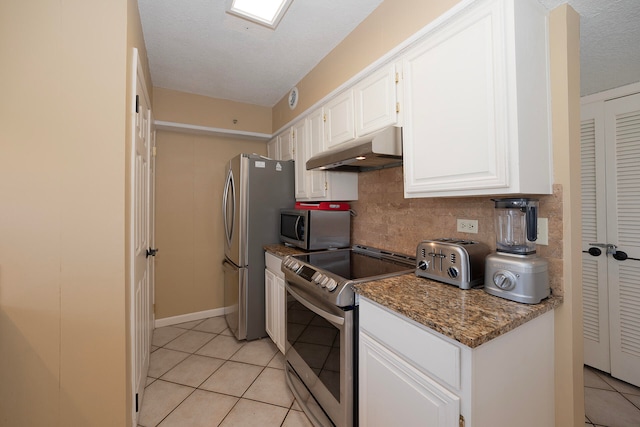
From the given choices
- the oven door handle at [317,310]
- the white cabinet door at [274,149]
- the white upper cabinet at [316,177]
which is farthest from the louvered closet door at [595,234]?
the white cabinet door at [274,149]

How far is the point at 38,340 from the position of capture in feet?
3.74

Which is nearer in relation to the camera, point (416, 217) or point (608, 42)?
point (608, 42)

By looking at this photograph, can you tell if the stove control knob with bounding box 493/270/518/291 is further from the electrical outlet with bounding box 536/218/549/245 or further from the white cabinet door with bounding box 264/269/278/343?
the white cabinet door with bounding box 264/269/278/343

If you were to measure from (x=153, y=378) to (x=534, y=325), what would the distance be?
2516 mm

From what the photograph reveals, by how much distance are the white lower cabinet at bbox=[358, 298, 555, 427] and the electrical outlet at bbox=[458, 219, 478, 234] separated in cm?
50

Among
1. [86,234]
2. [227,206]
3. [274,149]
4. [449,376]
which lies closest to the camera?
[449,376]

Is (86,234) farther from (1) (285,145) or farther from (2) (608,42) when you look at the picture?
(2) (608,42)

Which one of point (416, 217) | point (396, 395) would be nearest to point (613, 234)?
point (416, 217)

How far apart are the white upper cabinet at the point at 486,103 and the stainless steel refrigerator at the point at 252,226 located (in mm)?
1587

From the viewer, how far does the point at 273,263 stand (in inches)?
91.7

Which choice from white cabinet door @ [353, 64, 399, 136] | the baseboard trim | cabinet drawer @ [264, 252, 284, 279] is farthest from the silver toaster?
the baseboard trim

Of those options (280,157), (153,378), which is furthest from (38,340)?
(280,157)

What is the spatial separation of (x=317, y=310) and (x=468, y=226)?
0.97 metres

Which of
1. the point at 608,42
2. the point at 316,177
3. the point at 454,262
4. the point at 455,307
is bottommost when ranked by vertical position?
the point at 455,307
